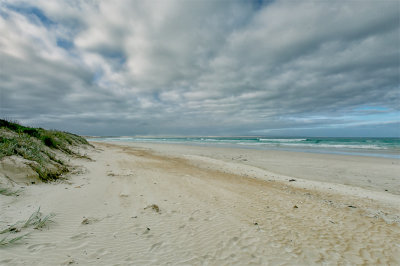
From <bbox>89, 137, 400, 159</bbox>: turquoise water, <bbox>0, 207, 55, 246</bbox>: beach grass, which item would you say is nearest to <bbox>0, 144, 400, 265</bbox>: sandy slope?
<bbox>0, 207, 55, 246</bbox>: beach grass

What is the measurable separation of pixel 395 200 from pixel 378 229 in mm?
3746

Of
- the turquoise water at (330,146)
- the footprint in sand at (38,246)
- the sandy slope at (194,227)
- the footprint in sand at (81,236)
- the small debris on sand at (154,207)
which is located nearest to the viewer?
the footprint in sand at (38,246)

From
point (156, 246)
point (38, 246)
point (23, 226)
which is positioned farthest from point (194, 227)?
point (23, 226)

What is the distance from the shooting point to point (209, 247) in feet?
11.7

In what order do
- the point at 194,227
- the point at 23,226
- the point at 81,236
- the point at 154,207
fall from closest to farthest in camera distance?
1. the point at 23,226
2. the point at 81,236
3. the point at 194,227
4. the point at 154,207

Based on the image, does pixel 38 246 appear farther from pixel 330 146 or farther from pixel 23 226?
pixel 330 146

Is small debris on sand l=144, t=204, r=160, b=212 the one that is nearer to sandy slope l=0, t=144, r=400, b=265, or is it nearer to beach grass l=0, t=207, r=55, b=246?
sandy slope l=0, t=144, r=400, b=265

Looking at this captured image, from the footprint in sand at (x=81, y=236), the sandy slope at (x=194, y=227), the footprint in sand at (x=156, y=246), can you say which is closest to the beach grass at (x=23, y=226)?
the sandy slope at (x=194, y=227)

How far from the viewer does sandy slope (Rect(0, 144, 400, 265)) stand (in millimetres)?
3145

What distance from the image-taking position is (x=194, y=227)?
4293mm

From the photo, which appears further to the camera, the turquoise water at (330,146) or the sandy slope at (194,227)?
the turquoise water at (330,146)

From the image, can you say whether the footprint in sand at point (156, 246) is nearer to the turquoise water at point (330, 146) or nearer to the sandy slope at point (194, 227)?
the sandy slope at point (194, 227)

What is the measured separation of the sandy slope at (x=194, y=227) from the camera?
10.3ft

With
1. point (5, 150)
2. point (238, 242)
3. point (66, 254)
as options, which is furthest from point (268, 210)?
point (5, 150)
